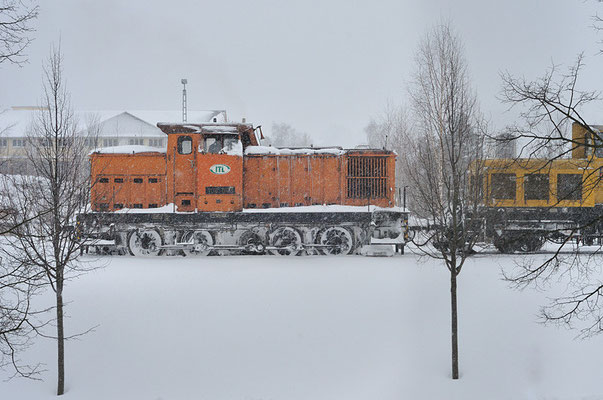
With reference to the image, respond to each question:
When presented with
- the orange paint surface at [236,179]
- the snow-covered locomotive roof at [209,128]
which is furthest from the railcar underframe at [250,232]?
the snow-covered locomotive roof at [209,128]

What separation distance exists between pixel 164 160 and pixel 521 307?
1079cm

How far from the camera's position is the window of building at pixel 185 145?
44.0ft

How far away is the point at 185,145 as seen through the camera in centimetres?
1348

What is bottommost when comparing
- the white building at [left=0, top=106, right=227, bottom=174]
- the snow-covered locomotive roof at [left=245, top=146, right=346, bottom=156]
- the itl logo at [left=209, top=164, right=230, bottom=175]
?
the itl logo at [left=209, top=164, right=230, bottom=175]

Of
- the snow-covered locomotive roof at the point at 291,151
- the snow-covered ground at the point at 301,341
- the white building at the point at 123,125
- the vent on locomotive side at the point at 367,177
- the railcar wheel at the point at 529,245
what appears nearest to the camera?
the snow-covered ground at the point at 301,341

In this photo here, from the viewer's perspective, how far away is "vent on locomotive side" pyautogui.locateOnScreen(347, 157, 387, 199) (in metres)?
14.0

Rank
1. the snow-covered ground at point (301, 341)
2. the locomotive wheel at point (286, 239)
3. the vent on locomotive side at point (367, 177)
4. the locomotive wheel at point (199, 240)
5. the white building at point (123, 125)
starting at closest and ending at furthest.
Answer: the snow-covered ground at point (301, 341)
the locomotive wheel at point (199, 240)
the locomotive wheel at point (286, 239)
the vent on locomotive side at point (367, 177)
the white building at point (123, 125)

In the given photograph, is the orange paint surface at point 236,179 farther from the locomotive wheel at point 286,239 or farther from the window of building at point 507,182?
the window of building at point 507,182

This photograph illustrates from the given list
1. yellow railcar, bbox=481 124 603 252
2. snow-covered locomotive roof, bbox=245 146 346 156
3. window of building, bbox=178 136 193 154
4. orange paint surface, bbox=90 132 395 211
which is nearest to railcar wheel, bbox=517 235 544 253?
yellow railcar, bbox=481 124 603 252

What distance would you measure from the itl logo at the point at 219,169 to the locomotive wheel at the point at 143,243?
2705 mm

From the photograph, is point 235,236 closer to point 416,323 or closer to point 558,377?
point 416,323

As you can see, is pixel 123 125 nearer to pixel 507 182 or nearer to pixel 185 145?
pixel 185 145

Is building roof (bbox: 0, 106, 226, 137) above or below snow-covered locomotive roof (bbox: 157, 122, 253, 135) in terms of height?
above

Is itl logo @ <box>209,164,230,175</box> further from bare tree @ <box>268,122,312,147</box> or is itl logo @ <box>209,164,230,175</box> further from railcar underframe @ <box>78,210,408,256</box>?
bare tree @ <box>268,122,312,147</box>
